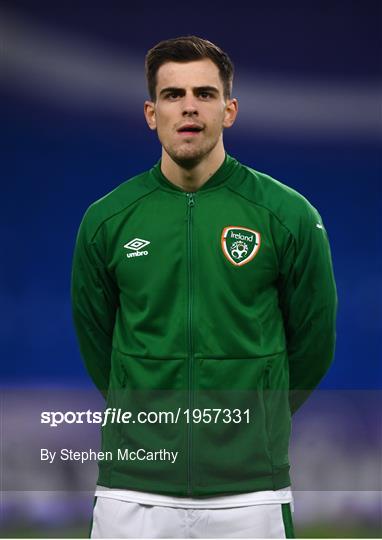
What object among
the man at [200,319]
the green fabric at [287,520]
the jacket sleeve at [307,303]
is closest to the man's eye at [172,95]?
the man at [200,319]

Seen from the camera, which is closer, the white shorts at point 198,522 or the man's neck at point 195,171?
the white shorts at point 198,522

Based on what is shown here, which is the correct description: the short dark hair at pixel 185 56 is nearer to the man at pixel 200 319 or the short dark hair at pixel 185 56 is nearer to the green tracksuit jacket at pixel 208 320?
the man at pixel 200 319

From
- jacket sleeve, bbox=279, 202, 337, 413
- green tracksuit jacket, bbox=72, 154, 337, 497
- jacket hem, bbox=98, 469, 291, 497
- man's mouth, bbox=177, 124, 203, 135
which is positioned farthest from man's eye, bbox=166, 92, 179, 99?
jacket hem, bbox=98, 469, 291, 497

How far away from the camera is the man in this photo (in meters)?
2.50

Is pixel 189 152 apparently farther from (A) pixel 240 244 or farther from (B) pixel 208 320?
(B) pixel 208 320

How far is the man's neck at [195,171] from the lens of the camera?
266 centimetres

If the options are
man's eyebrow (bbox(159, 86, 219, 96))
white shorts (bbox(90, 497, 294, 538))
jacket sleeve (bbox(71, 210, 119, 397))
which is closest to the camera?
white shorts (bbox(90, 497, 294, 538))

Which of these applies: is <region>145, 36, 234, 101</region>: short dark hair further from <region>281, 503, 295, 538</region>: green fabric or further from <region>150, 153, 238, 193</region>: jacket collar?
<region>281, 503, 295, 538</region>: green fabric

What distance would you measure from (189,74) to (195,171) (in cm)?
31

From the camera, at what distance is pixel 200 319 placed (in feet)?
8.35

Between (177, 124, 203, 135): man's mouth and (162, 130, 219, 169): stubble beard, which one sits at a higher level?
(177, 124, 203, 135): man's mouth

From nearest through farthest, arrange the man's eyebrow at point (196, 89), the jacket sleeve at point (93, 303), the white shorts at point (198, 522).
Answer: the white shorts at point (198, 522) → the man's eyebrow at point (196, 89) → the jacket sleeve at point (93, 303)

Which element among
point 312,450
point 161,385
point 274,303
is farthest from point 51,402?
point 312,450

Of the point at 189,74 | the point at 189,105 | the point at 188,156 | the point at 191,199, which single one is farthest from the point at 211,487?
the point at 189,74
